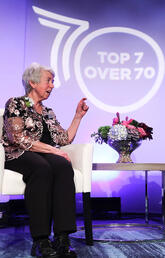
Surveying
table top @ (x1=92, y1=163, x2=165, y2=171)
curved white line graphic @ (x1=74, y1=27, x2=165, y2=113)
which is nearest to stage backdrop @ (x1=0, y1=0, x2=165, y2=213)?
curved white line graphic @ (x1=74, y1=27, x2=165, y2=113)

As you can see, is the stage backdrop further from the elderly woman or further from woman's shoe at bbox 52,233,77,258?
woman's shoe at bbox 52,233,77,258

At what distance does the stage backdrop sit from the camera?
10.9 ft

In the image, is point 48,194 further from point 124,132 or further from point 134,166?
point 124,132

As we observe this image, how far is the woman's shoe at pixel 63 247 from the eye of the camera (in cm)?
159

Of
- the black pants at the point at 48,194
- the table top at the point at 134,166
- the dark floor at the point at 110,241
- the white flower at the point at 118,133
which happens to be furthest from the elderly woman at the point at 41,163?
the white flower at the point at 118,133

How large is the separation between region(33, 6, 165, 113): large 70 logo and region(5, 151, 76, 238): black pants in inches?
66.8

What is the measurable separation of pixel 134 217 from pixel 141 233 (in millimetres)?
856

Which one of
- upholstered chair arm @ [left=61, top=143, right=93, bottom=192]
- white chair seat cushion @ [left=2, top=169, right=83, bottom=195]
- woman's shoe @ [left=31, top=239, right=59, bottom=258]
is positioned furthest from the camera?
upholstered chair arm @ [left=61, top=143, right=93, bottom=192]

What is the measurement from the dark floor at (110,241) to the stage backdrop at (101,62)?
764mm

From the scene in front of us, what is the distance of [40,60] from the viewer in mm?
3344

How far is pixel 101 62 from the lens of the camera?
342cm

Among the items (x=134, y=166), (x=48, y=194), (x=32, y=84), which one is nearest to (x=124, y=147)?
(x=134, y=166)

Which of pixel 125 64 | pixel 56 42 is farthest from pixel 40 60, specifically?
pixel 125 64

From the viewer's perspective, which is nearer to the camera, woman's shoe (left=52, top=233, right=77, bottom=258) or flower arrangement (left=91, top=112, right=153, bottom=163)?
woman's shoe (left=52, top=233, right=77, bottom=258)
